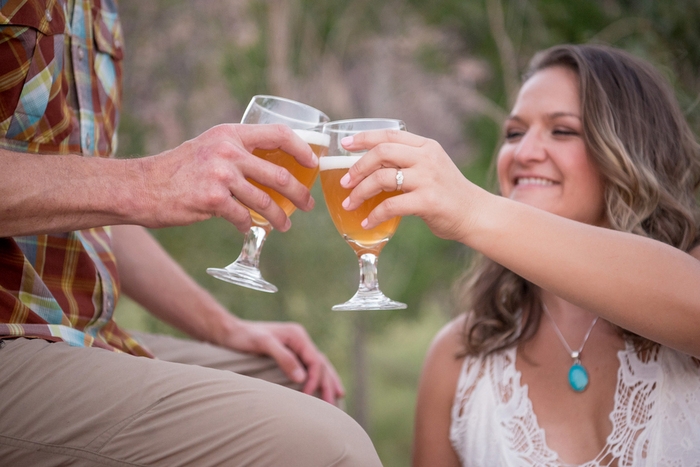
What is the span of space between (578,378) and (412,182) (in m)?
1.25

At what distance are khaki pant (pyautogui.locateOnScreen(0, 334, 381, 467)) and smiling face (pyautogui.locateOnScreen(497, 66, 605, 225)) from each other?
1.41 metres

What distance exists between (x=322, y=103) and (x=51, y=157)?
4.31m

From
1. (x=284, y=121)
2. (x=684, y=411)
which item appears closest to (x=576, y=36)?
(x=684, y=411)

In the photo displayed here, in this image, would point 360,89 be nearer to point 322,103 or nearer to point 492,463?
point 322,103

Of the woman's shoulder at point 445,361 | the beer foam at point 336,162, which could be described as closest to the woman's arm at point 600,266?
the beer foam at point 336,162

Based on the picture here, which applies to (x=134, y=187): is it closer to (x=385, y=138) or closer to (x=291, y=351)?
(x=385, y=138)

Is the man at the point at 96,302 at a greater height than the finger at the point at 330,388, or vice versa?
the man at the point at 96,302

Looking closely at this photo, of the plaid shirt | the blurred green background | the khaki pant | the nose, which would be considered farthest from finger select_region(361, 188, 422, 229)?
the blurred green background

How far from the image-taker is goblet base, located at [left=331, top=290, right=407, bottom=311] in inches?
65.2

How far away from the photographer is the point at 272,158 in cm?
171

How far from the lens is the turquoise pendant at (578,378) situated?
2.35m

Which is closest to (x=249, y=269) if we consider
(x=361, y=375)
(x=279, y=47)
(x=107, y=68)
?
(x=107, y=68)

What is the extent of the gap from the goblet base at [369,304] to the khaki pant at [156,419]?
0.88 feet

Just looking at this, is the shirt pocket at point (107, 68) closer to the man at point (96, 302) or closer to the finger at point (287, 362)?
the man at point (96, 302)
